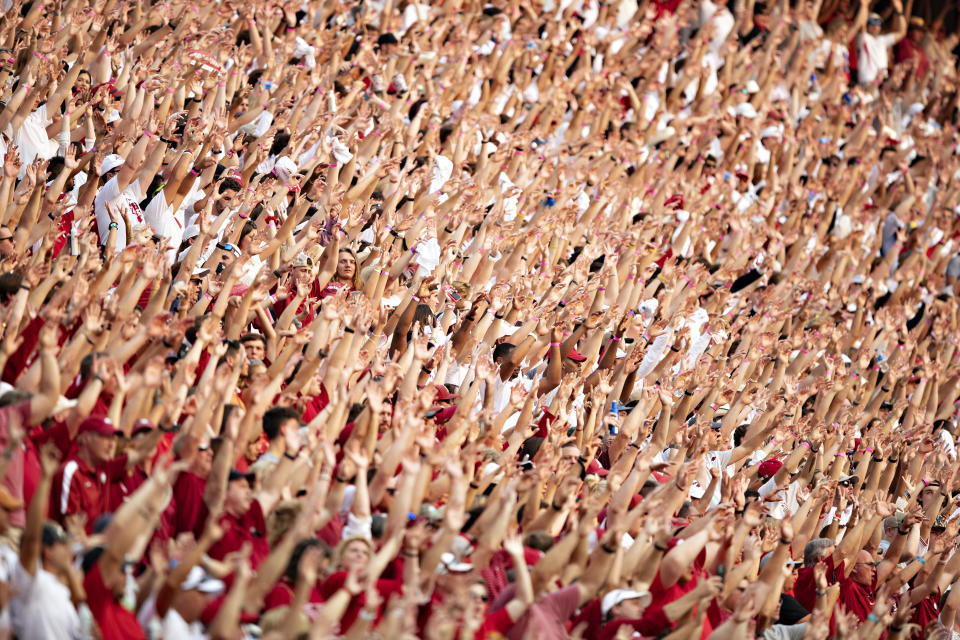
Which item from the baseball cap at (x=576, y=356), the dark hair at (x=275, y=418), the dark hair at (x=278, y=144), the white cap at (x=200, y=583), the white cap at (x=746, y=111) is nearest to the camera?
the white cap at (x=200, y=583)

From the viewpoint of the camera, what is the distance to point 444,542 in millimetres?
4680

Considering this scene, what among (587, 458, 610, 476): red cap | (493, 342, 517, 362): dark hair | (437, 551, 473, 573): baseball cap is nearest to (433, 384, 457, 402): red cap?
(493, 342, 517, 362): dark hair

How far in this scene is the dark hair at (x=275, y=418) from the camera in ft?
16.9

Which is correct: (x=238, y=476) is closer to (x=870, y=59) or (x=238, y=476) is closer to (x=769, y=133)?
(x=769, y=133)

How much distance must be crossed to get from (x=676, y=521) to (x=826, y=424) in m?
2.62

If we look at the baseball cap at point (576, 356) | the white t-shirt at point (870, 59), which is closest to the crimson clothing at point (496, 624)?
the baseball cap at point (576, 356)

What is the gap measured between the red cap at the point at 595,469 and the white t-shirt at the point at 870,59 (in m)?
9.34

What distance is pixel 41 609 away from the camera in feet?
12.5

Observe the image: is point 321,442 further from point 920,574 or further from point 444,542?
point 920,574

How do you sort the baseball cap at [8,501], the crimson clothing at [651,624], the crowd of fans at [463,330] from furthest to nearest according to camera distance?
the crimson clothing at [651,624] → the crowd of fans at [463,330] → the baseball cap at [8,501]

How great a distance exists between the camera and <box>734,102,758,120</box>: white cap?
1200 cm

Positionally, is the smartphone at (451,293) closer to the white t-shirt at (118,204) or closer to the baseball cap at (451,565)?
the white t-shirt at (118,204)

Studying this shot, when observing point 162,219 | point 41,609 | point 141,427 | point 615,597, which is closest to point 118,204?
point 162,219

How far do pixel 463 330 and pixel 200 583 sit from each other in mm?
3381
